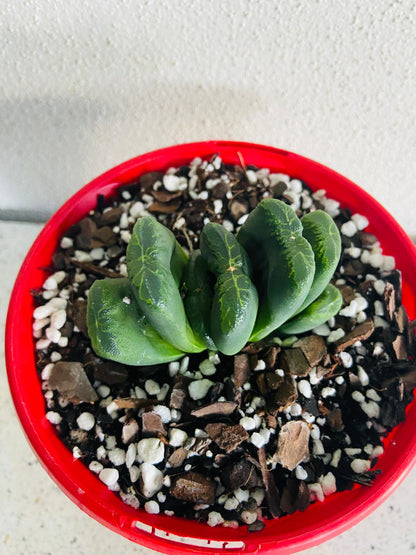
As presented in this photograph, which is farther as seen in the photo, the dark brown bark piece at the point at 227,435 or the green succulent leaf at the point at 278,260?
the dark brown bark piece at the point at 227,435

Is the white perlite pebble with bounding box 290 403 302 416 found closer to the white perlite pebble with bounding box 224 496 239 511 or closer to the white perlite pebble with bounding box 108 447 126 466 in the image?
the white perlite pebble with bounding box 224 496 239 511

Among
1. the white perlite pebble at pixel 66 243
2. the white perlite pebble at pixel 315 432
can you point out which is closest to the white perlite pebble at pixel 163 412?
the white perlite pebble at pixel 315 432

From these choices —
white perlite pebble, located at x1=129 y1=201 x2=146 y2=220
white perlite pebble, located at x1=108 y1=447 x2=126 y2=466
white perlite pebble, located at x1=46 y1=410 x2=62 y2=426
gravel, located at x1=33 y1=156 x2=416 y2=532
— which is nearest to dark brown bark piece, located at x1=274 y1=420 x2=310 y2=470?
gravel, located at x1=33 y1=156 x2=416 y2=532

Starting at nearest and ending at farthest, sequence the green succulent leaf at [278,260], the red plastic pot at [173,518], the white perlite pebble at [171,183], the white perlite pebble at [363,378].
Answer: the green succulent leaf at [278,260] → the red plastic pot at [173,518] → the white perlite pebble at [363,378] → the white perlite pebble at [171,183]

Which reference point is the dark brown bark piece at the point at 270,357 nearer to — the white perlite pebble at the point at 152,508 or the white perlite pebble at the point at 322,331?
the white perlite pebble at the point at 322,331

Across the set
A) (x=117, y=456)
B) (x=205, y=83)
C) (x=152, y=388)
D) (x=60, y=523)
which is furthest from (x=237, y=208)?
(x=60, y=523)

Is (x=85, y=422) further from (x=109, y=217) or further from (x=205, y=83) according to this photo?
(x=205, y=83)

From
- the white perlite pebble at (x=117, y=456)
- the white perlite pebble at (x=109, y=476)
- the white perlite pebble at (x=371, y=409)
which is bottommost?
the white perlite pebble at (x=109, y=476)
